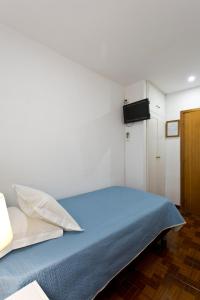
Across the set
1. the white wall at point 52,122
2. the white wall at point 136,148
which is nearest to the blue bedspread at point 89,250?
the white wall at point 52,122

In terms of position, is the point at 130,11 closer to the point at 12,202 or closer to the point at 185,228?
the point at 12,202

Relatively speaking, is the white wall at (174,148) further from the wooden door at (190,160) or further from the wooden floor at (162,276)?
the wooden floor at (162,276)

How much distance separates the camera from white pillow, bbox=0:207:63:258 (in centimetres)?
102

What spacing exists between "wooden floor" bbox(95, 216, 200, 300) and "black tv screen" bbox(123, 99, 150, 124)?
1986 mm

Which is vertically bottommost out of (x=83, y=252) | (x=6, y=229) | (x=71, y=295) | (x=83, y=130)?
(x=71, y=295)

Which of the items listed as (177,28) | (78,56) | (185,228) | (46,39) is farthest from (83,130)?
(185,228)

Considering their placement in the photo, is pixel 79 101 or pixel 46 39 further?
pixel 79 101

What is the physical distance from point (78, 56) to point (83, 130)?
104cm

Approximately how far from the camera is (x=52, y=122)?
79.2 inches

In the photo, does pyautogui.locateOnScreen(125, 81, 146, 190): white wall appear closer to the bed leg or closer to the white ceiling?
the white ceiling

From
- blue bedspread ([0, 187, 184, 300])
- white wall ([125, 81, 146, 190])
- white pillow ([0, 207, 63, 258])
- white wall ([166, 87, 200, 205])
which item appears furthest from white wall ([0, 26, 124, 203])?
white wall ([166, 87, 200, 205])

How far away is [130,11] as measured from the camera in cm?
145

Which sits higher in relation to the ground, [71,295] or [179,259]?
[71,295]

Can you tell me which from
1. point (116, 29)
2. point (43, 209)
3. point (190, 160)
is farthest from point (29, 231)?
point (190, 160)
